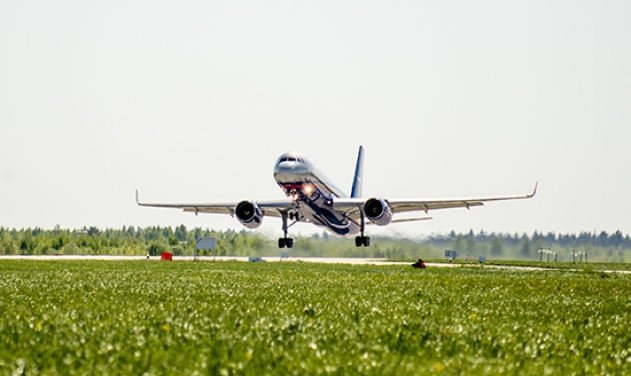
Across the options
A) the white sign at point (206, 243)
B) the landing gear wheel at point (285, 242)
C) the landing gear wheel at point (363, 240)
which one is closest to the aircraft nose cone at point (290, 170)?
the landing gear wheel at point (363, 240)

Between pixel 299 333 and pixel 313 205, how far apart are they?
43305 millimetres

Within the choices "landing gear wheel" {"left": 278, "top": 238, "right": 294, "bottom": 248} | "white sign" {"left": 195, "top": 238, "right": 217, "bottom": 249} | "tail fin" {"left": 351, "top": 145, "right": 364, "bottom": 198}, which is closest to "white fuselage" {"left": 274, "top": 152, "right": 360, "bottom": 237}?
"landing gear wheel" {"left": 278, "top": 238, "right": 294, "bottom": 248}

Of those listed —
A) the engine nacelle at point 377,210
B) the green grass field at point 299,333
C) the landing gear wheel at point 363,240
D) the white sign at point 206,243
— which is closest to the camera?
the green grass field at point 299,333

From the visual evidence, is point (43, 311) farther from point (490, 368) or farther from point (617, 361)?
point (617, 361)

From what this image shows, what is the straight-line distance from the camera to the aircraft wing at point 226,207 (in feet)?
183

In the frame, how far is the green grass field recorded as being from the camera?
27.1 ft

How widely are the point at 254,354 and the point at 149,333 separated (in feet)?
7.44

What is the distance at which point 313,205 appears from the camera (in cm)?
5412

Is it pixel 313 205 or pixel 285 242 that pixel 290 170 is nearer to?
pixel 313 205

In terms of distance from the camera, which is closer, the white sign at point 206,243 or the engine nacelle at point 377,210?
the engine nacelle at point 377,210

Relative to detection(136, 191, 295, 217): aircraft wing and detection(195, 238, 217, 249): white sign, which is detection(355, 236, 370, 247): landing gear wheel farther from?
detection(195, 238, 217, 249): white sign

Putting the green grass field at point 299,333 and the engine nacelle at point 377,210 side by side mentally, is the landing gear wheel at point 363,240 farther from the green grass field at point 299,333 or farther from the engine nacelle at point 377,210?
the green grass field at point 299,333

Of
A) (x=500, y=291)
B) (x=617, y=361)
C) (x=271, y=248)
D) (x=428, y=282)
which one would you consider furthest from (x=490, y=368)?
(x=271, y=248)

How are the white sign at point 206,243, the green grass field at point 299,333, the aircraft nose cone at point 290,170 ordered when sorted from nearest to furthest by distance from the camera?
the green grass field at point 299,333, the aircraft nose cone at point 290,170, the white sign at point 206,243
